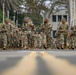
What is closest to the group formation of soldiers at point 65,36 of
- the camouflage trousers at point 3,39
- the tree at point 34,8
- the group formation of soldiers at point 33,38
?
the group formation of soldiers at point 33,38

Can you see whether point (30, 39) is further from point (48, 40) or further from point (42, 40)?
point (48, 40)

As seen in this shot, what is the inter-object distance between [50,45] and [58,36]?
815mm

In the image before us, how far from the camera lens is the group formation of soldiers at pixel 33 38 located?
24.7m

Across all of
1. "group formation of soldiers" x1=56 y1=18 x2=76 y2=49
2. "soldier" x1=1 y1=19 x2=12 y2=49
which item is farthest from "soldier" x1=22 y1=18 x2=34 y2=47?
"group formation of soldiers" x1=56 y1=18 x2=76 y2=49

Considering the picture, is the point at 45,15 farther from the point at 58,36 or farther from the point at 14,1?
the point at 58,36

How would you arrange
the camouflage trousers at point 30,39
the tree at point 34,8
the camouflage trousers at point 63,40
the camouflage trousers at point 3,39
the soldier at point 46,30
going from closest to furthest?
the camouflage trousers at point 3,39, the camouflage trousers at point 63,40, the camouflage trousers at point 30,39, the soldier at point 46,30, the tree at point 34,8

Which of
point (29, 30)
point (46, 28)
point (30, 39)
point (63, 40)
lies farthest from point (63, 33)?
point (29, 30)

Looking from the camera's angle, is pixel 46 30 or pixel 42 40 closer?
pixel 42 40

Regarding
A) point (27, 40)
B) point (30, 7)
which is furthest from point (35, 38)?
point (30, 7)

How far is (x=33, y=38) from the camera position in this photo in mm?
25578

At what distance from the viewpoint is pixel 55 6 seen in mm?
81688

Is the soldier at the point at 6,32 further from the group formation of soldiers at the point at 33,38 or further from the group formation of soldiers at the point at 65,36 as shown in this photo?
the group formation of soldiers at the point at 65,36

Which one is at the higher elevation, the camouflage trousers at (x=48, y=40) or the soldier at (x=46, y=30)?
the soldier at (x=46, y=30)

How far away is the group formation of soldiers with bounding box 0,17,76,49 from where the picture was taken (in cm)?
2473
